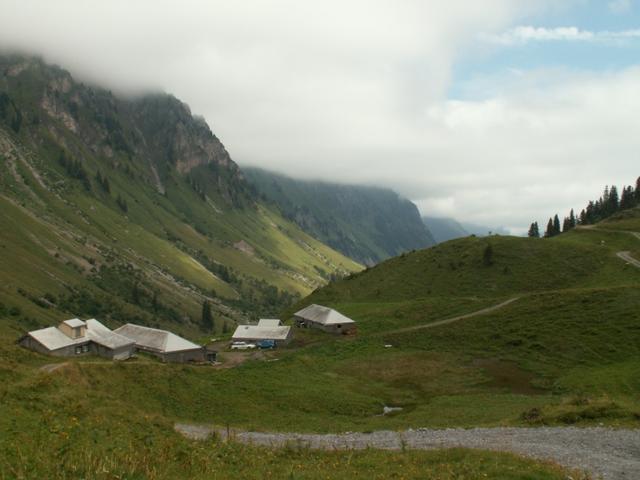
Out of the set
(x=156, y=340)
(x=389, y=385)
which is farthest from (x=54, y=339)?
(x=389, y=385)

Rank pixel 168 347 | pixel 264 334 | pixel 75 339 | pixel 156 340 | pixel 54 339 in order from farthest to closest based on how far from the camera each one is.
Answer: pixel 264 334, pixel 156 340, pixel 168 347, pixel 75 339, pixel 54 339

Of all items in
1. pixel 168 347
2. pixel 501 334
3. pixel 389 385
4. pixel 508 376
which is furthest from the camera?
pixel 168 347

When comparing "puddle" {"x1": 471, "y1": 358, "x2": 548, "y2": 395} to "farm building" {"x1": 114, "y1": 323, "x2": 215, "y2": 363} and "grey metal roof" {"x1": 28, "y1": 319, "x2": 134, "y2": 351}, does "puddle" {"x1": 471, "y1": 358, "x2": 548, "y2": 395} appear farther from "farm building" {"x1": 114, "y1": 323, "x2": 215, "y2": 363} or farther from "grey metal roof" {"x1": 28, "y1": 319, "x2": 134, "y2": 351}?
"grey metal roof" {"x1": 28, "y1": 319, "x2": 134, "y2": 351}

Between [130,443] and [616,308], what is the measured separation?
72076 mm

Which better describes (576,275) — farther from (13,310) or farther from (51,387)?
(13,310)

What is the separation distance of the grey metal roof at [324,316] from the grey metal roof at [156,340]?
2431 centimetres

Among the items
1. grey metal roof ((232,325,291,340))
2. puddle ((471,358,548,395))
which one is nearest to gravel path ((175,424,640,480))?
puddle ((471,358,548,395))

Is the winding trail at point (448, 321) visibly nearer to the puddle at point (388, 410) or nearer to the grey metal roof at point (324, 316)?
the grey metal roof at point (324, 316)

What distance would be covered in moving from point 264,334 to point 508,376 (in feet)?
140

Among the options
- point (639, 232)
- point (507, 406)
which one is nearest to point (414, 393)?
point (507, 406)

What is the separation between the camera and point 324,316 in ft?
320

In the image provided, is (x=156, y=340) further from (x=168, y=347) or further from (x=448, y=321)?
(x=448, y=321)

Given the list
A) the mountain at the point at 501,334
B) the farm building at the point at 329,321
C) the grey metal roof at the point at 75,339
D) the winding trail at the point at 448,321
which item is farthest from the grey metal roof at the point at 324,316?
the grey metal roof at the point at 75,339

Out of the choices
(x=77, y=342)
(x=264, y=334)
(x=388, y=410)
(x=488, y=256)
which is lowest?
A: (x=388, y=410)
